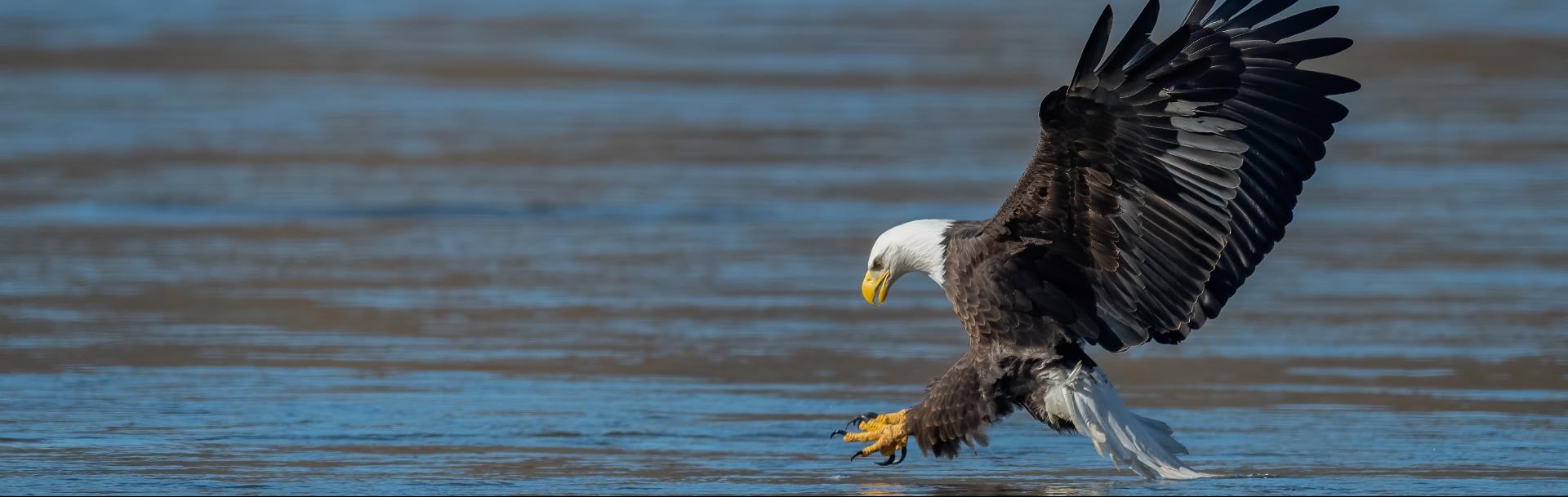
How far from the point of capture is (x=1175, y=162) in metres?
4.86

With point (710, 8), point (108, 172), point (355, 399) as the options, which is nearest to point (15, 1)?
point (710, 8)

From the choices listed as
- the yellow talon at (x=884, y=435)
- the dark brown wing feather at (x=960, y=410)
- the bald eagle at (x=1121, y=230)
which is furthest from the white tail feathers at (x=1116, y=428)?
the yellow talon at (x=884, y=435)

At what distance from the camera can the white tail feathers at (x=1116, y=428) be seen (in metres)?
5.00

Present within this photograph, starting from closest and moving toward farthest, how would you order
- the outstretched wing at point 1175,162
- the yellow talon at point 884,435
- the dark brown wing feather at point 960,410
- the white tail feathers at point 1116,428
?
1. the outstretched wing at point 1175,162
2. the white tail feathers at point 1116,428
3. the dark brown wing feather at point 960,410
4. the yellow talon at point 884,435

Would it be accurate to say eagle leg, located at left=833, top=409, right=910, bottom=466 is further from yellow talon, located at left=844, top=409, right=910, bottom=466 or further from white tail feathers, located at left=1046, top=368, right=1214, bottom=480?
white tail feathers, located at left=1046, top=368, right=1214, bottom=480

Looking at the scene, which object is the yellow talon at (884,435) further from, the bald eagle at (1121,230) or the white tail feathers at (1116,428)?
the white tail feathers at (1116,428)

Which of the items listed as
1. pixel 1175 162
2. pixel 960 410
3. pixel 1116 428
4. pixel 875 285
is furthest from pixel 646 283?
pixel 1175 162

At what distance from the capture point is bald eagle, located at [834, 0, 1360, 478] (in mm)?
4773

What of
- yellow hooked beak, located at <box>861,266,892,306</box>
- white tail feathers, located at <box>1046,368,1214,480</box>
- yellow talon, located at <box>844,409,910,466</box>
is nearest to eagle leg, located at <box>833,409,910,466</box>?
yellow talon, located at <box>844,409,910,466</box>

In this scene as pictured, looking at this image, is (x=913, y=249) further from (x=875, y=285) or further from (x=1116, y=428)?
Result: (x=1116, y=428)

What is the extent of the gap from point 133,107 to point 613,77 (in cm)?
292

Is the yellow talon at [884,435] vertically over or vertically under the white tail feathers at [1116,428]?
over

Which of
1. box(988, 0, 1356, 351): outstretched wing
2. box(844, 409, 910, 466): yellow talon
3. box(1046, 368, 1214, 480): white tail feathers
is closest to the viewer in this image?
box(988, 0, 1356, 351): outstretched wing

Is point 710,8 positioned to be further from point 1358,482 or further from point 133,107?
point 1358,482
